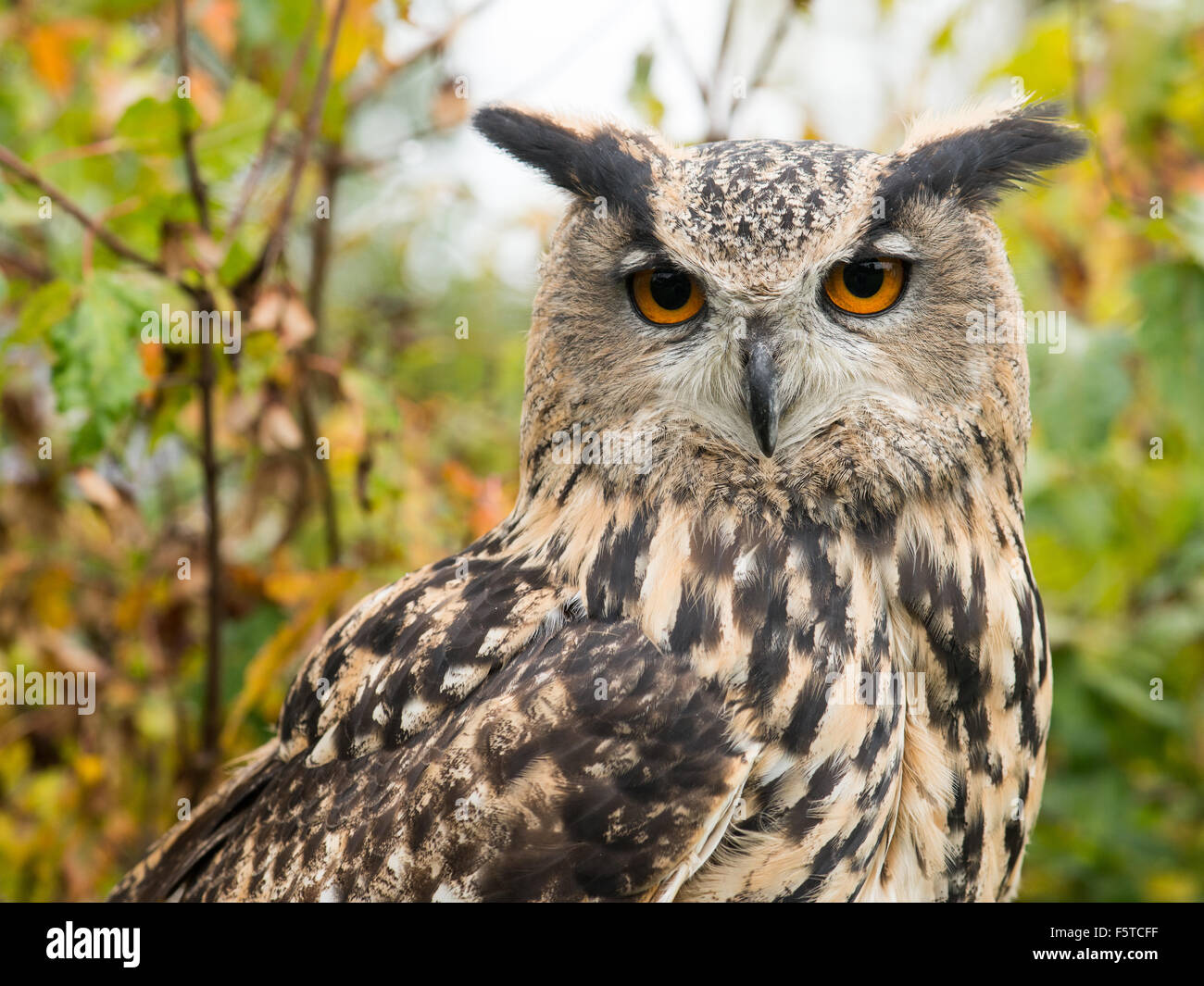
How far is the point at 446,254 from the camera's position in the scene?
13.5 feet

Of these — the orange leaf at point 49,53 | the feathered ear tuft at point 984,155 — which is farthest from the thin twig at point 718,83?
the orange leaf at point 49,53

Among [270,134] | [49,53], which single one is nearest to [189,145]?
[270,134]

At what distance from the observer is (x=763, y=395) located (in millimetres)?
1604

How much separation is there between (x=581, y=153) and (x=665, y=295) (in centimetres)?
31

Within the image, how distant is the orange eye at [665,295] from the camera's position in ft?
5.60

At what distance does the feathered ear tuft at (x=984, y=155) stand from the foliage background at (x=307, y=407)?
0.08 m

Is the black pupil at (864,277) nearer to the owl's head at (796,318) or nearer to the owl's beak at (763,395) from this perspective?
the owl's head at (796,318)

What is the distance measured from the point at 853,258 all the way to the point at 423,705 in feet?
3.22

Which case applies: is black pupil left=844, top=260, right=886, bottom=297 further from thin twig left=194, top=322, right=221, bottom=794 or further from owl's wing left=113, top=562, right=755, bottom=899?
thin twig left=194, top=322, right=221, bottom=794

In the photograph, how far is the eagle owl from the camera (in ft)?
4.93

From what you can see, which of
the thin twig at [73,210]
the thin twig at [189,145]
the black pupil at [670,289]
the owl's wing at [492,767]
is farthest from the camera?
the thin twig at [189,145]

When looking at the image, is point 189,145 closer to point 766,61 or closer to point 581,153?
point 581,153

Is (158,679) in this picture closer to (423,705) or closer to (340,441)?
(340,441)

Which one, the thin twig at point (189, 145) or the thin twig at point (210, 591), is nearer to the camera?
the thin twig at point (189, 145)
